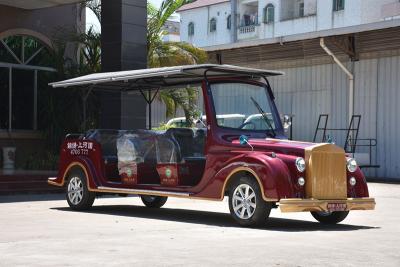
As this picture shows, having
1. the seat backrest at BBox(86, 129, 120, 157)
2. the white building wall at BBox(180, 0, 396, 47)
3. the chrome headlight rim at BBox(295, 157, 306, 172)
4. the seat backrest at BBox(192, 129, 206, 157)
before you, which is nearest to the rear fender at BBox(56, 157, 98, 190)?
the seat backrest at BBox(86, 129, 120, 157)

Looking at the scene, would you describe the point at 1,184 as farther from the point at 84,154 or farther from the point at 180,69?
the point at 180,69

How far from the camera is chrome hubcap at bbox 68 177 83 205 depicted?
12781mm

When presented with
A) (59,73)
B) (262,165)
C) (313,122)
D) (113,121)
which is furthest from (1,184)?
(313,122)

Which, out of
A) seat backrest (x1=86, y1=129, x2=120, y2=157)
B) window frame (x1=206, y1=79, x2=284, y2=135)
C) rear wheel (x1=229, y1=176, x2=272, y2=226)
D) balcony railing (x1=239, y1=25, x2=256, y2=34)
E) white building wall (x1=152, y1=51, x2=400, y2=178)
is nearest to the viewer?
rear wheel (x1=229, y1=176, x2=272, y2=226)

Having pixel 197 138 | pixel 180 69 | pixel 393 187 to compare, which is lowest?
pixel 393 187

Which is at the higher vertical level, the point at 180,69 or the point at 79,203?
the point at 180,69

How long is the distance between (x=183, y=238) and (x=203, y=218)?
9.04 ft

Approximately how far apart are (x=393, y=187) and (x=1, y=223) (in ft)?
39.8

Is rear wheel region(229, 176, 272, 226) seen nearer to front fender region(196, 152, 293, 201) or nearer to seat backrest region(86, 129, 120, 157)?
front fender region(196, 152, 293, 201)

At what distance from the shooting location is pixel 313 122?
25547 millimetres

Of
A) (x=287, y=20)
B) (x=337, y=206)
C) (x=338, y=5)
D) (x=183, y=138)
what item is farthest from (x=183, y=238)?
(x=287, y=20)

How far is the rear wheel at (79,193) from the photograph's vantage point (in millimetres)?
12656

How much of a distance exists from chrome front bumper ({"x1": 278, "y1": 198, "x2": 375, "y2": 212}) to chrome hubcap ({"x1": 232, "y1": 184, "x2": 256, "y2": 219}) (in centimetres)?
48

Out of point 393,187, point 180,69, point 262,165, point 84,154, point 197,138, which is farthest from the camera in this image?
point 393,187
